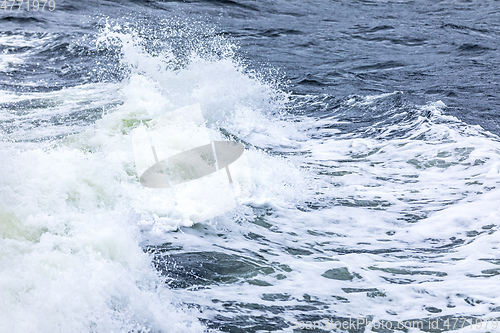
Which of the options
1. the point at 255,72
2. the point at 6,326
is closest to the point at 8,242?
the point at 6,326

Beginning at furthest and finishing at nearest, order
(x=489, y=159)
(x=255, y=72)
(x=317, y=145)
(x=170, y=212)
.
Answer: (x=255, y=72)
(x=317, y=145)
(x=489, y=159)
(x=170, y=212)

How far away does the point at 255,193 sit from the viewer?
5.41 metres

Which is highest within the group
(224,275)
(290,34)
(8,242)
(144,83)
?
(290,34)

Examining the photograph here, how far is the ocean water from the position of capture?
11.6 ft

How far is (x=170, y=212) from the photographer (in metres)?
4.78

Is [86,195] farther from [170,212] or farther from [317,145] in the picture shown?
[317,145]

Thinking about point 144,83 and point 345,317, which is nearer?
point 345,317

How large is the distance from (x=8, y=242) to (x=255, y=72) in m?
6.84

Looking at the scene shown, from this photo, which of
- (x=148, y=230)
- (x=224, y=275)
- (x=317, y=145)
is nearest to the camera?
(x=224, y=275)

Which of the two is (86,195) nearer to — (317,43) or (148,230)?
(148,230)

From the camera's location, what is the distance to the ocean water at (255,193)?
353cm

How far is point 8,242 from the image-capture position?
3678mm

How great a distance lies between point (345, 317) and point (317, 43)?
10051 mm

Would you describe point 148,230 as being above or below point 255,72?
below
